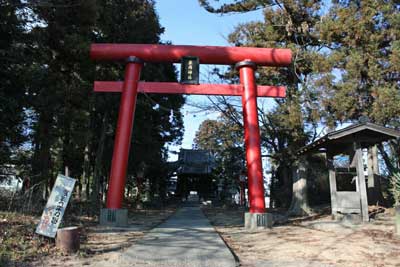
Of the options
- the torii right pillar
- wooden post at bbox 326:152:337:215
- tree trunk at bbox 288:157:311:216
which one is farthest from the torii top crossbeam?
tree trunk at bbox 288:157:311:216

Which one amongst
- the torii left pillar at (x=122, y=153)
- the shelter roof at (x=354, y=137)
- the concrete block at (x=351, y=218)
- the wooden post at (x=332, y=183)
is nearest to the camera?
the torii left pillar at (x=122, y=153)

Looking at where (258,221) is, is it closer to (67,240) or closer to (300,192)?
(300,192)

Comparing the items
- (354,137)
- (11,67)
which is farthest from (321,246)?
(11,67)

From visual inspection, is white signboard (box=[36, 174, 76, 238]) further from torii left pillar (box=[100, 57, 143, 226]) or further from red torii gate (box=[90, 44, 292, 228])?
red torii gate (box=[90, 44, 292, 228])

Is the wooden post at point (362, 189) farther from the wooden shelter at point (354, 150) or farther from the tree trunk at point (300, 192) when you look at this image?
the tree trunk at point (300, 192)

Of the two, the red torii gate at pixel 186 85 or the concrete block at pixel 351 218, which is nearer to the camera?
the concrete block at pixel 351 218

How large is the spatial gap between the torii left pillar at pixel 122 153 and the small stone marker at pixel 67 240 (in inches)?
178

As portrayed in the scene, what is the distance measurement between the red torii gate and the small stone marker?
4.88 metres

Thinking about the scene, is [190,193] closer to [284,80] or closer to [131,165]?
[131,165]

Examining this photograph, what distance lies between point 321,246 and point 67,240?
4.72m

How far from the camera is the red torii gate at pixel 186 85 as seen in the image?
38.6ft

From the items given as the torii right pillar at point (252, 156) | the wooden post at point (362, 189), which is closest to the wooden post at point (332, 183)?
the wooden post at point (362, 189)

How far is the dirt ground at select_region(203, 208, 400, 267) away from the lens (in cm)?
631

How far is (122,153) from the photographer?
38.5 ft
